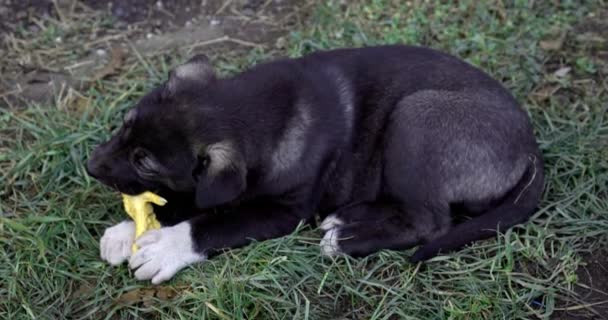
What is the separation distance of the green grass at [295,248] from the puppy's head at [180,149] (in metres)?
0.51

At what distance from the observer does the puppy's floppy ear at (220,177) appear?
4.26m

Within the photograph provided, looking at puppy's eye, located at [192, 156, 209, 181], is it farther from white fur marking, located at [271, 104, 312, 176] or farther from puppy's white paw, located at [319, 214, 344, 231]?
puppy's white paw, located at [319, 214, 344, 231]

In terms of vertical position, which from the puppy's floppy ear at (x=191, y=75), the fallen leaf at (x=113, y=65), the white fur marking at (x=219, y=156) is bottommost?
the fallen leaf at (x=113, y=65)

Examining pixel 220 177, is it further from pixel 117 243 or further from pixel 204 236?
pixel 117 243

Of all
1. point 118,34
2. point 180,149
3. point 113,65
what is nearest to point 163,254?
point 180,149

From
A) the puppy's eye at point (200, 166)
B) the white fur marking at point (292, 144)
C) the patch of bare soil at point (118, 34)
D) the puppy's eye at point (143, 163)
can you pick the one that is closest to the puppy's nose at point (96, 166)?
the puppy's eye at point (143, 163)

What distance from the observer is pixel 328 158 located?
484 cm

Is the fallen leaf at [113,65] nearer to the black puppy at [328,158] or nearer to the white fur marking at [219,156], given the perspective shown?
the black puppy at [328,158]

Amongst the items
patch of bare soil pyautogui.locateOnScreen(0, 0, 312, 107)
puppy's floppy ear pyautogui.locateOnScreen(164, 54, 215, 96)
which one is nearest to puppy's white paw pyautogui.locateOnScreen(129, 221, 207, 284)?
puppy's floppy ear pyautogui.locateOnScreen(164, 54, 215, 96)

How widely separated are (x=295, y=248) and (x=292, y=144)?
0.62m

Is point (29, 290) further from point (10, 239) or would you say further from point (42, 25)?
point (42, 25)

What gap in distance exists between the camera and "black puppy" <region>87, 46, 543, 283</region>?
443 centimetres

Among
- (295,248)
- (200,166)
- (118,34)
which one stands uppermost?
(200,166)

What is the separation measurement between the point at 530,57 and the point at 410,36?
95cm
